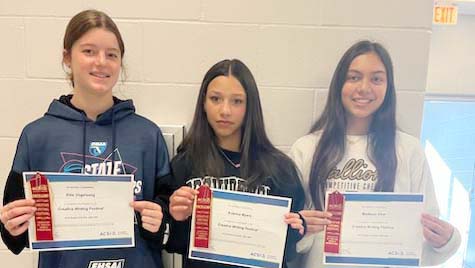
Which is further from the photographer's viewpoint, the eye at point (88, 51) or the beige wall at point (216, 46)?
the beige wall at point (216, 46)

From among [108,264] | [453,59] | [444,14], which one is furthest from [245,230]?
[453,59]

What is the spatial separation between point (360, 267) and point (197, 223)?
607 mm

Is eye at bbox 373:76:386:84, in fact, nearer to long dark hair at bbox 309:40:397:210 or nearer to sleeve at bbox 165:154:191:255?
long dark hair at bbox 309:40:397:210

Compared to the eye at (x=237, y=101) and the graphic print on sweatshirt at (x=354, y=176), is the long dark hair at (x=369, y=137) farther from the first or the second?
the eye at (x=237, y=101)

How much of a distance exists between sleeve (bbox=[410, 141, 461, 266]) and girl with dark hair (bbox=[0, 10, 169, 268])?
88 centimetres

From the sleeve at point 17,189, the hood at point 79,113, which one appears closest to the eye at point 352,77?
the hood at point 79,113

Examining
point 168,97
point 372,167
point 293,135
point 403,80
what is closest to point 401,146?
point 372,167

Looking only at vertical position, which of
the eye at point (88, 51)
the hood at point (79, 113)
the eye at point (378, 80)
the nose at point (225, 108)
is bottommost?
Answer: the hood at point (79, 113)

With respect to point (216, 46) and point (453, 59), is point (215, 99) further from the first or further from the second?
point (453, 59)

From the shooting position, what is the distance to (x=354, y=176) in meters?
1.52

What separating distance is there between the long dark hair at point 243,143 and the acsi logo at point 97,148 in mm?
262

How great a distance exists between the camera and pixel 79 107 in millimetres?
1404

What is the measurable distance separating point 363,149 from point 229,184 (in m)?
0.49

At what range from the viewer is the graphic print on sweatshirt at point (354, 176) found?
4.95 feet
